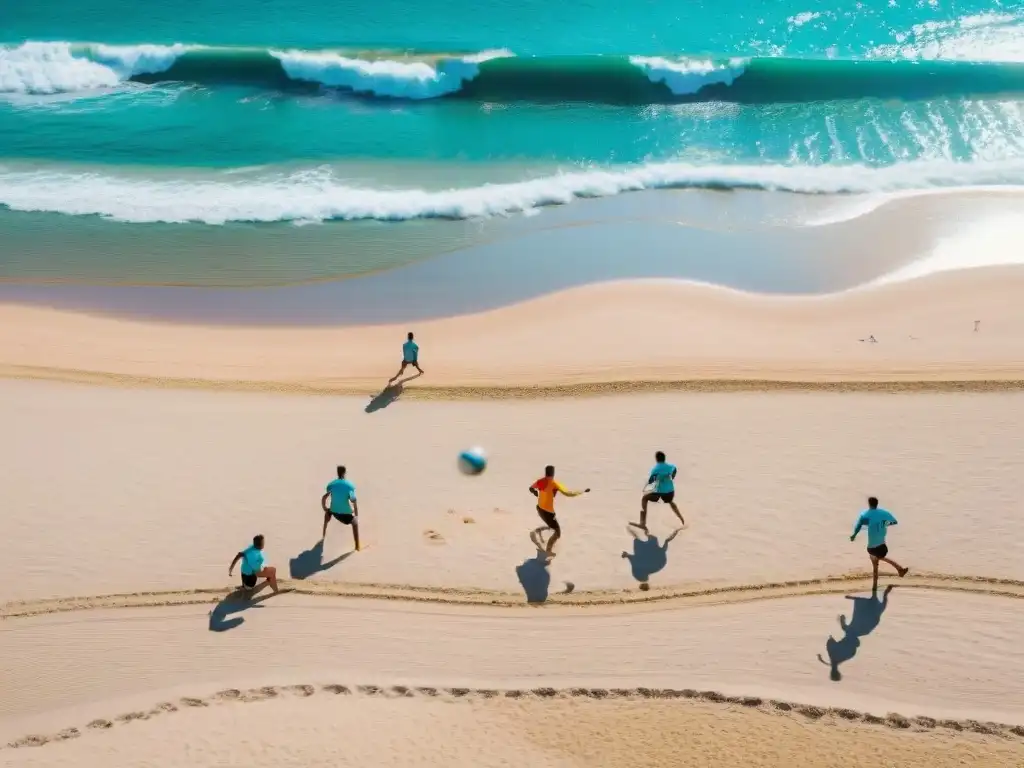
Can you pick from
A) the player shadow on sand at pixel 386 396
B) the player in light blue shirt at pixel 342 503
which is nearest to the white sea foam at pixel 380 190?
the player shadow on sand at pixel 386 396

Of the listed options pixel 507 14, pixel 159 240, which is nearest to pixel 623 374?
pixel 159 240

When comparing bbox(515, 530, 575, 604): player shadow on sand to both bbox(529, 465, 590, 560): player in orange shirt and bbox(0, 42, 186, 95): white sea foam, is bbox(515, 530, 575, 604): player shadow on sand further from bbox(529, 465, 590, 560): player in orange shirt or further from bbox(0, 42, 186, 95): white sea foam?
bbox(0, 42, 186, 95): white sea foam

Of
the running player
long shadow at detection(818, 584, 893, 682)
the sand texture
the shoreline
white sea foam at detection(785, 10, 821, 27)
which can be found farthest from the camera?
A: white sea foam at detection(785, 10, 821, 27)

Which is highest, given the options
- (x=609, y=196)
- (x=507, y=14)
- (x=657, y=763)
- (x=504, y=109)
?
(x=507, y=14)

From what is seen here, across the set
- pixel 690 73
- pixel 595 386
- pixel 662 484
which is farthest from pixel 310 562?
pixel 690 73

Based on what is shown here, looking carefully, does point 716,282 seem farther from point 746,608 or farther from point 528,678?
point 528,678

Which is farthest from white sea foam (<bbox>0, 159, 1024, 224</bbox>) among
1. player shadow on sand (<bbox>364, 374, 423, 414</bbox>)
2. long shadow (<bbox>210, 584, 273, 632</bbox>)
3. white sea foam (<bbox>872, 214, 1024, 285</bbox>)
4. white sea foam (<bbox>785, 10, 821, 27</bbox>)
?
long shadow (<bbox>210, 584, 273, 632</bbox>)

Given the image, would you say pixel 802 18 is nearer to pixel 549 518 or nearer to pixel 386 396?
pixel 386 396
